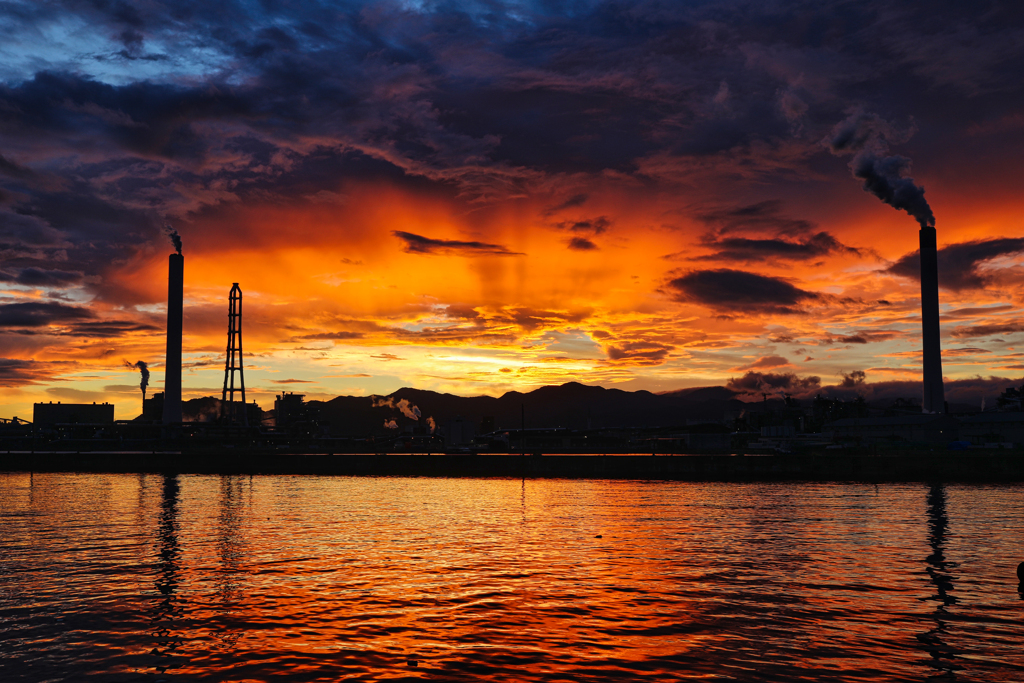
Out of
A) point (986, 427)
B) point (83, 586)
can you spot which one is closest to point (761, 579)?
point (83, 586)

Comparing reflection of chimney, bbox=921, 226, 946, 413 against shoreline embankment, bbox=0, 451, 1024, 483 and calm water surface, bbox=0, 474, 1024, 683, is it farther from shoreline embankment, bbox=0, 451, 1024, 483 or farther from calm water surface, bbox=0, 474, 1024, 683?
calm water surface, bbox=0, 474, 1024, 683

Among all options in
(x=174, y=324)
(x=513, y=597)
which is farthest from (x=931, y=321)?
(x=174, y=324)

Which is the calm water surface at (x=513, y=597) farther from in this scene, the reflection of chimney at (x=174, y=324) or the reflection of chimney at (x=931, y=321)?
the reflection of chimney at (x=174, y=324)

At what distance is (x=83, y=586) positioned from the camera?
1097 inches

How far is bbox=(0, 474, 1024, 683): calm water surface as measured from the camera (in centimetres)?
1808

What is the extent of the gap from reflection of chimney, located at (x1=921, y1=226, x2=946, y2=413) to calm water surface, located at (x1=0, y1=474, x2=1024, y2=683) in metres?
95.2

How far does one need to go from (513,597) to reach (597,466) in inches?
3482

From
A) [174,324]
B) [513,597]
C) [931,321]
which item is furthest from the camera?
[174,324]

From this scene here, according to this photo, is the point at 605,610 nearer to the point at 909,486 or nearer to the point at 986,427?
the point at 909,486

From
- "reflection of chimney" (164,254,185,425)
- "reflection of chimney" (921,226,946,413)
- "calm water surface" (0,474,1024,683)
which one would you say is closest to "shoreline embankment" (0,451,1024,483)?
"reflection of chimney" (164,254,185,425)

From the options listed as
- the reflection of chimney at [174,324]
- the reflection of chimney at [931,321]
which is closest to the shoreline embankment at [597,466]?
the reflection of chimney at [174,324]

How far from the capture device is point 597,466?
112812 mm

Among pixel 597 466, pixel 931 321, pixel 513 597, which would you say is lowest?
pixel 597 466

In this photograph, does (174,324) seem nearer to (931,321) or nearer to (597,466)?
(597,466)
